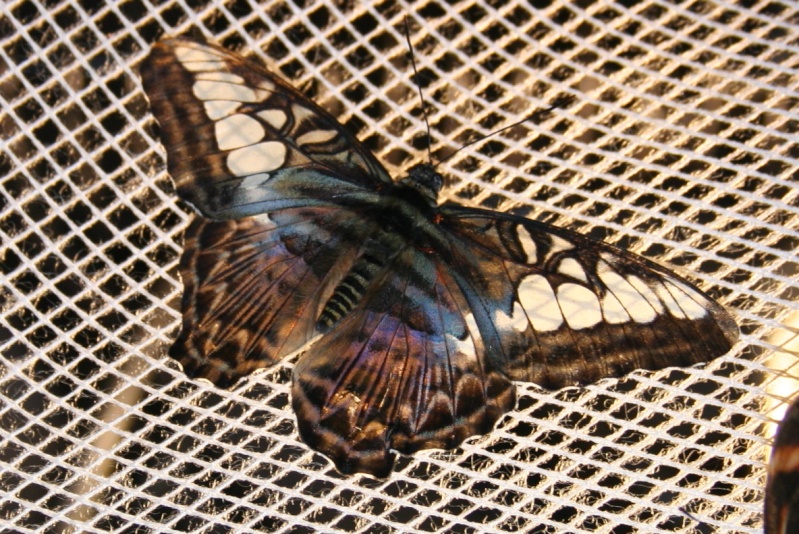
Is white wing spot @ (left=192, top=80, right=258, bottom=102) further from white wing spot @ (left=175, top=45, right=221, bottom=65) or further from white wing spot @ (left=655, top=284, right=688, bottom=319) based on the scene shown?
white wing spot @ (left=655, top=284, right=688, bottom=319)

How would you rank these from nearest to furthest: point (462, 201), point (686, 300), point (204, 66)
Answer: point (686, 300), point (204, 66), point (462, 201)

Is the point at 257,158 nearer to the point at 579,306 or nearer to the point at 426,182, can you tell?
the point at 426,182

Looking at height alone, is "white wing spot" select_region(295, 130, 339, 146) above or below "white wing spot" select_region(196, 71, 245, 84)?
below

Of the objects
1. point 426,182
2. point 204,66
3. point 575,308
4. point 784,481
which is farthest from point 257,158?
point 784,481

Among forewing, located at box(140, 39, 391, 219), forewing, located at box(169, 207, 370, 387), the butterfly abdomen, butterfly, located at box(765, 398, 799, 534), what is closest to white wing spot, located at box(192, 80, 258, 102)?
forewing, located at box(140, 39, 391, 219)

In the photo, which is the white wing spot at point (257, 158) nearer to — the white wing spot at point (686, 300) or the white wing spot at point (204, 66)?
the white wing spot at point (204, 66)

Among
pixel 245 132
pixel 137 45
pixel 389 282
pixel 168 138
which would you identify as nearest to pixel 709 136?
pixel 389 282

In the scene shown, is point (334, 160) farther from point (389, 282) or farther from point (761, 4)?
point (761, 4)
